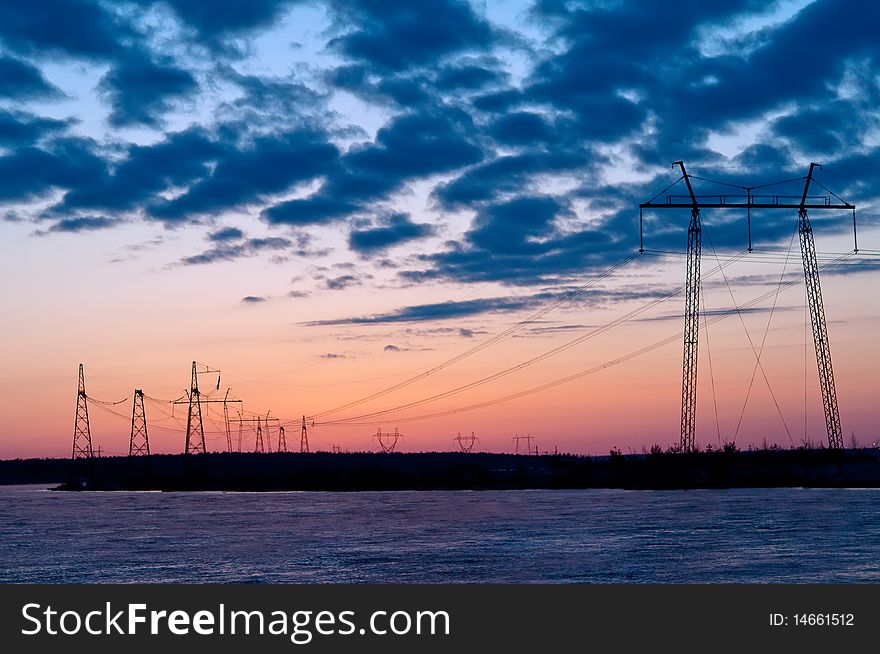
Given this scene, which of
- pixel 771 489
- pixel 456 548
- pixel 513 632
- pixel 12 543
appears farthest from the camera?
pixel 771 489

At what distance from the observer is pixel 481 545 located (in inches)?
2343

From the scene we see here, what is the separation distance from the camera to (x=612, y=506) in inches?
3782

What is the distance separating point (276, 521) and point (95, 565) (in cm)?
3811

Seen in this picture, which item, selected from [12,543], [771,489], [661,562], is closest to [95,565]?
[12,543]

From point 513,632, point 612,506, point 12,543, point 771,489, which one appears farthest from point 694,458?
point 513,632

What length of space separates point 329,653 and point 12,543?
52144 mm

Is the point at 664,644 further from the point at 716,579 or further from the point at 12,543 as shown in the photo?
the point at 12,543

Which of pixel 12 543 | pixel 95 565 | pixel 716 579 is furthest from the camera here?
pixel 12 543

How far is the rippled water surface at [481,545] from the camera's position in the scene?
149 feet

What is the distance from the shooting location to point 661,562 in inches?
1880

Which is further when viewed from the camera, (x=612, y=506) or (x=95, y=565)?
(x=612, y=506)

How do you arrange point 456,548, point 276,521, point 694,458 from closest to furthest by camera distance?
point 456,548 → point 276,521 → point 694,458

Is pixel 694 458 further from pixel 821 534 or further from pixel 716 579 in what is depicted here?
pixel 716 579

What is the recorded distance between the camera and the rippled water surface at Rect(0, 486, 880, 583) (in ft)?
149
